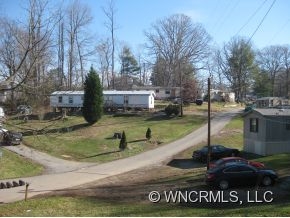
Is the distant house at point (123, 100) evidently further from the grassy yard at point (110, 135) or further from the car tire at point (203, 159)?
the car tire at point (203, 159)

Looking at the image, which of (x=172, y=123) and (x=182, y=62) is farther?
(x=182, y=62)

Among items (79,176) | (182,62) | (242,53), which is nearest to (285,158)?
(79,176)

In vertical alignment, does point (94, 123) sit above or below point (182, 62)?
below

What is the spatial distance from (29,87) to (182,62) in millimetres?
83646

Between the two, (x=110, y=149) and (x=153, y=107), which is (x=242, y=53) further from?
(x=110, y=149)

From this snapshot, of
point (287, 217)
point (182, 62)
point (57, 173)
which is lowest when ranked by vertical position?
point (57, 173)

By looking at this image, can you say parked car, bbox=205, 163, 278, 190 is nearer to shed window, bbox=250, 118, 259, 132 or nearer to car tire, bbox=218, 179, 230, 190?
car tire, bbox=218, 179, 230, 190

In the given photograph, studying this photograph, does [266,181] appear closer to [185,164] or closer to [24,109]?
[24,109]

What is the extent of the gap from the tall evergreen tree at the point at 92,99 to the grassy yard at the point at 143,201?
24.5 metres

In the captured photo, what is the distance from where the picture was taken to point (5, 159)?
41594 mm

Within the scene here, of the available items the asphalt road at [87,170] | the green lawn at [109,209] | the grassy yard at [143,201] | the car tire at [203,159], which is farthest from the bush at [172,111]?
the green lawn at [109,209]

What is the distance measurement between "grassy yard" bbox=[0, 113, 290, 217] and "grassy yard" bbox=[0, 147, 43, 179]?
8.80m

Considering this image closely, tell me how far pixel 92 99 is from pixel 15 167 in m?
22.2

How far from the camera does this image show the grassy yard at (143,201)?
18.3 m
